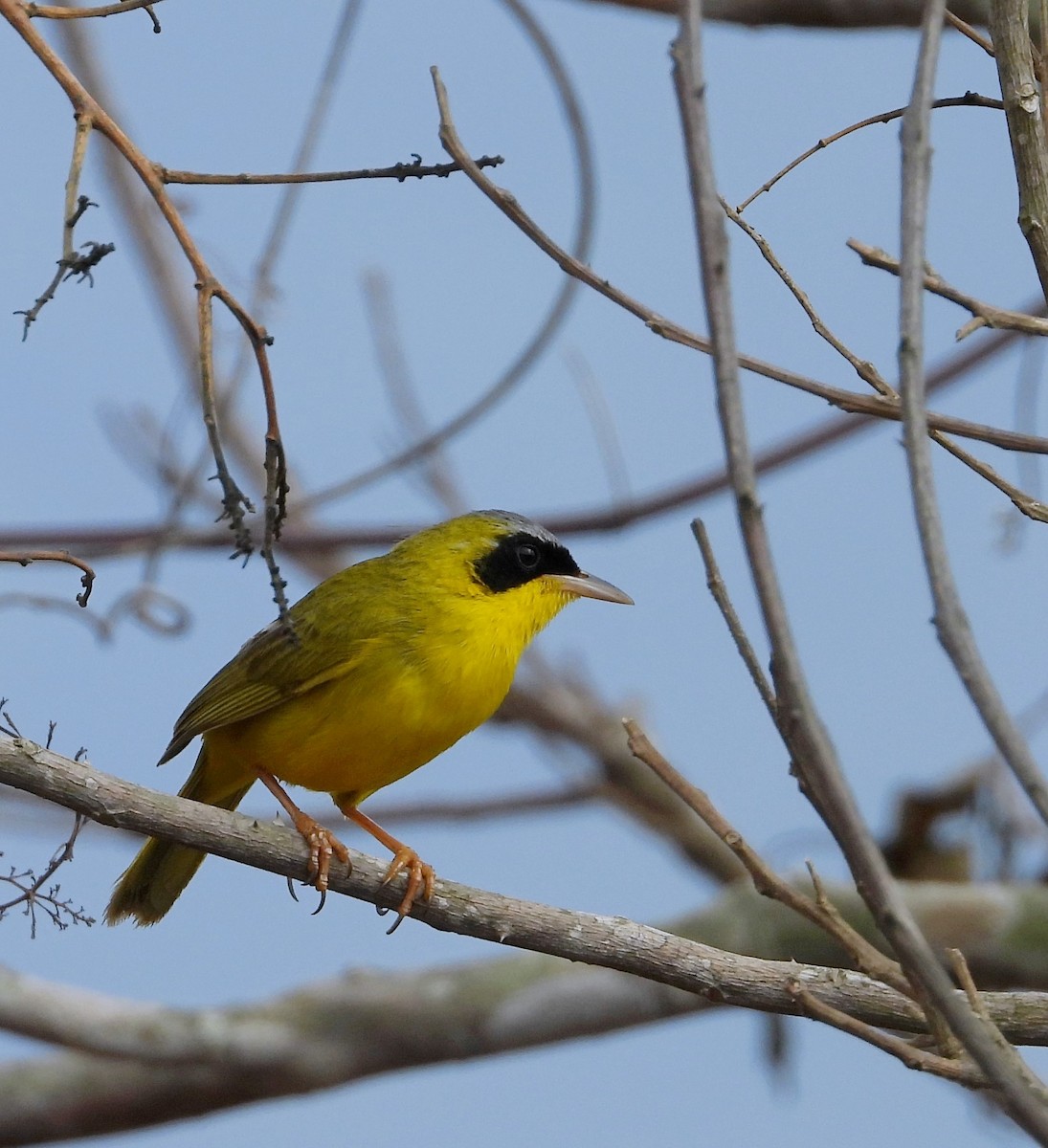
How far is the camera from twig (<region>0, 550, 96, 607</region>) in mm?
2213

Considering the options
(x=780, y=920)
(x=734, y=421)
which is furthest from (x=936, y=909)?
(x=734, y=421)

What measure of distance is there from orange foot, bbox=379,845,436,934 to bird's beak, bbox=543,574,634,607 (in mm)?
961

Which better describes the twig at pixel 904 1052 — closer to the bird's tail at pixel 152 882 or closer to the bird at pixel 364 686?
the bird at pixel 364 686

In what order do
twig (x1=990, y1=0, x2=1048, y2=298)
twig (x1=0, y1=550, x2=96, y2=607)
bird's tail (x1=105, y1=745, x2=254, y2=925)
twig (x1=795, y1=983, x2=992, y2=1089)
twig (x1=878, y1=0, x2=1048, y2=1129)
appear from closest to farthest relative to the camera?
twig (x1=878, y1=0, x2=1048, y2=1129) → twig (x1=795, y1=983, x2=992, y2=1089) → twig (x1=990, y1=0, x2=1048, y2=298) → twig (x1=0, y1=550, x2=96, y2=607) → bird's tail (x1=105, y1=745, x2=254, y2=925)

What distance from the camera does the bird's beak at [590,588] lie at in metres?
4.12

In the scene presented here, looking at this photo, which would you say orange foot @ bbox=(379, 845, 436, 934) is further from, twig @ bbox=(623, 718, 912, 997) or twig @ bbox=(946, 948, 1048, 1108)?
twig @ bbox=(946, 948, 1048, 1108)

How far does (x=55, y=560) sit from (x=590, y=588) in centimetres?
206

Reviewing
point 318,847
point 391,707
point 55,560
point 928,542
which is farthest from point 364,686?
point 928,542

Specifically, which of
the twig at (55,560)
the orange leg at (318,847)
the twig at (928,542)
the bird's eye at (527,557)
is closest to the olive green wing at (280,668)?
the orange leg at (318,847)

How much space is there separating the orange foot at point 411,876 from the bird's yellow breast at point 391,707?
0.30 m

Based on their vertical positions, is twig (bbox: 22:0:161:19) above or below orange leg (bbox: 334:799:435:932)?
above

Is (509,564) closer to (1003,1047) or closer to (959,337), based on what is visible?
(959,337)

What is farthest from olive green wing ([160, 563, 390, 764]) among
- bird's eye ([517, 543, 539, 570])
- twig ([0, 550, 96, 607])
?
twig ([0, 550, 96, 607])

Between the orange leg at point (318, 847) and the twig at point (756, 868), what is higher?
the orange leg at point (318, 847)
